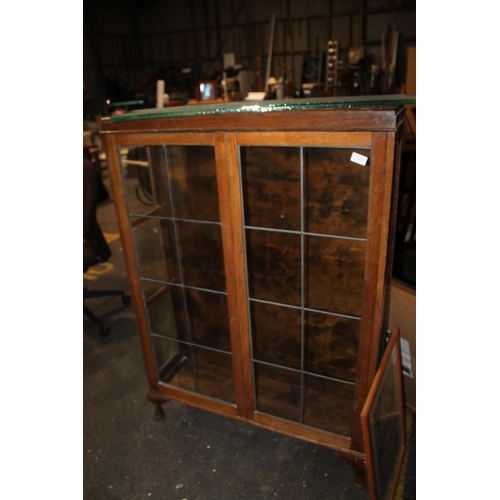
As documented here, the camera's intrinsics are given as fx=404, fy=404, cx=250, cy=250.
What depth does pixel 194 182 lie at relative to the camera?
1.54 m

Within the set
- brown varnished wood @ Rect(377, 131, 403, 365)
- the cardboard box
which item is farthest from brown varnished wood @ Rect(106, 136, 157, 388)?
the cardboard box

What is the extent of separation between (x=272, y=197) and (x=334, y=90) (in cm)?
435

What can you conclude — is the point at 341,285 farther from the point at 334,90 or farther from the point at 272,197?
the point at 334,90

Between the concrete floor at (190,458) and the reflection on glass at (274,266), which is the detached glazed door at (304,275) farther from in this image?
the concrete floor at (190,458)

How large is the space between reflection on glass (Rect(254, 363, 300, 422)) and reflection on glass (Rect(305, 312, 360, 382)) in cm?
11

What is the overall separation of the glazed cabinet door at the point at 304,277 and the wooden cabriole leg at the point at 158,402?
0.46 metres

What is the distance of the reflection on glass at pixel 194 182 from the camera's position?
58.7 inches

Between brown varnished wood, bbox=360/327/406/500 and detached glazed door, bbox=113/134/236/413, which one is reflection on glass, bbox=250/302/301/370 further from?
brown varnished wood, bbox=360/327/406/500

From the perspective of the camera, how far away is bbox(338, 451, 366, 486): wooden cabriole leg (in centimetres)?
143

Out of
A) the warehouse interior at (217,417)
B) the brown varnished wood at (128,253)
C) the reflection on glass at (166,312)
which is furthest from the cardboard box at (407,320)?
the brown varnished wood at (128,253)

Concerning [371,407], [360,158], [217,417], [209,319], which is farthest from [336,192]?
[217,417]
